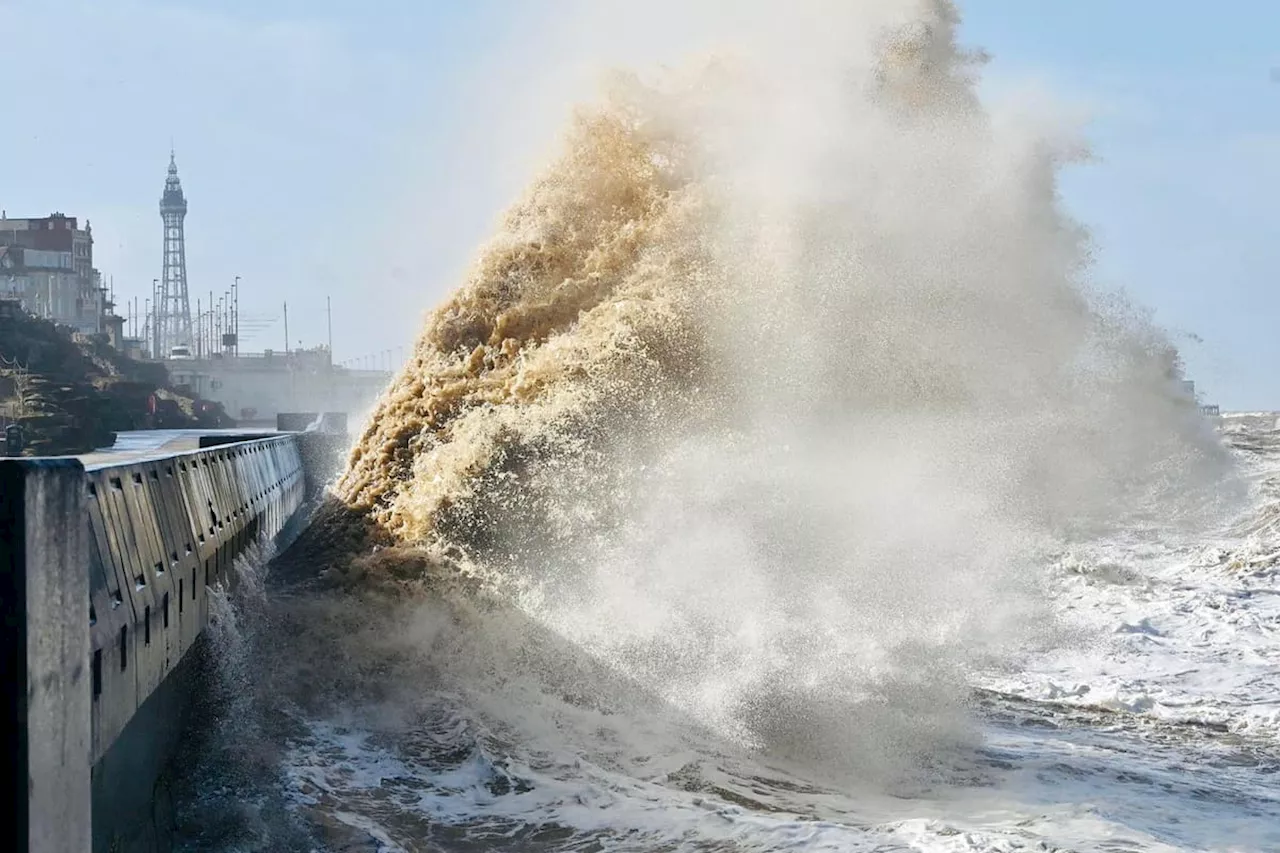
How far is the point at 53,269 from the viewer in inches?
4471

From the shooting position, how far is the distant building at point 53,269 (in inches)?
4304

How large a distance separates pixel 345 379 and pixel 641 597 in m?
134

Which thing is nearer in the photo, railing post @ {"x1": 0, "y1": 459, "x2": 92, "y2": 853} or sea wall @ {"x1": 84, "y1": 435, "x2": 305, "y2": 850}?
railing post @ {"x1": 0, "y1": 459, "x2": 92, "y2": 853}

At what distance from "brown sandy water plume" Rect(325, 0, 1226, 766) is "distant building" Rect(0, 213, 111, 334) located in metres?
94.3

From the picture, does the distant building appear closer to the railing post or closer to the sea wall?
the sea wall

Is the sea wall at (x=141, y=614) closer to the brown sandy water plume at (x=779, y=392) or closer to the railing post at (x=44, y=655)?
the railing post at (x=44, y=655)

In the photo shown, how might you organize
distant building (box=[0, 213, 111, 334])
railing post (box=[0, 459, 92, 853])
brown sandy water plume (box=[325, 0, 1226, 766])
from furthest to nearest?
distant building (box=[0, 213, 111, 334]), brown sandy water plume (box=[325, 0, 1226, 766]), railing post (box=[0, 459, 92, 853])

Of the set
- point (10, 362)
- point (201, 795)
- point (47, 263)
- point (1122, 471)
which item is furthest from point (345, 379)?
point (201, 795)

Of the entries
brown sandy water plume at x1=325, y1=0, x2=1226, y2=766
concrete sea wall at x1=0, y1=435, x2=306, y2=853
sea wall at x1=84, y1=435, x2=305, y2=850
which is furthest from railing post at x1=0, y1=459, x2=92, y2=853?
brown sandy water plume at x1=325, y1=0, x2=1226, y2=766

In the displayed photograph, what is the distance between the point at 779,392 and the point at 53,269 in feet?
360

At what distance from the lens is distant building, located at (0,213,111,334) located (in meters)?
109

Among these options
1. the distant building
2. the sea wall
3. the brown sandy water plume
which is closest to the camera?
the sea wall

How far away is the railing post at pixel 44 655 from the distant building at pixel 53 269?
104 meters

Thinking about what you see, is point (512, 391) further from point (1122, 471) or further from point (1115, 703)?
point (1122, 471)
